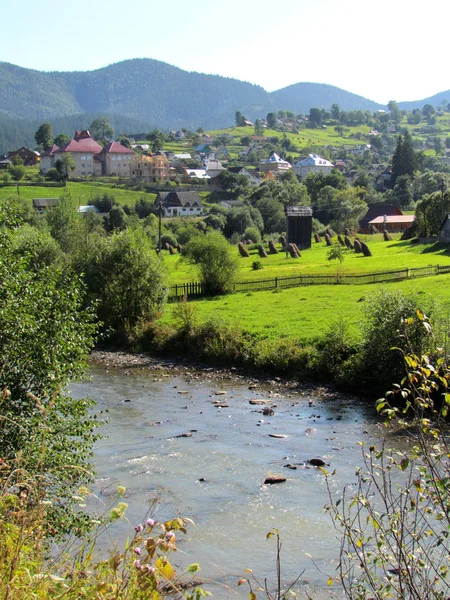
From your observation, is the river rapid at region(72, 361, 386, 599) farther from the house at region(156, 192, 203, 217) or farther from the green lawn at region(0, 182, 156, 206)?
the green lawn at region(0, 182, 156, 206)

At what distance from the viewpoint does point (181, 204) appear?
5935 inches

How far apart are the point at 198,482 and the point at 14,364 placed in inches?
305

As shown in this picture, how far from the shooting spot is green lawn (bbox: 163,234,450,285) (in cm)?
6009

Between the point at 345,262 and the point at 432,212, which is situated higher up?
the point at 432,212

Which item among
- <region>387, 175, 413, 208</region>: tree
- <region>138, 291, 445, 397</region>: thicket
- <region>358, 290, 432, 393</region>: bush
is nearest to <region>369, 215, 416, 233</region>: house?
<region>387, 175, 413, 208</region>: tree

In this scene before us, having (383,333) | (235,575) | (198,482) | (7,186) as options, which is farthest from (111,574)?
(7,186)

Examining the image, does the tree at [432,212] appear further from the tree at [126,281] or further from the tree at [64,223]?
the tree at [64,223]

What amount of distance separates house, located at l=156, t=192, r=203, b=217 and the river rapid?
11368cm

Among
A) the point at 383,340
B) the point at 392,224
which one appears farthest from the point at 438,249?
the point at 383,340

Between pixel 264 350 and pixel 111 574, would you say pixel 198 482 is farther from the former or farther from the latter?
pixel 264 350

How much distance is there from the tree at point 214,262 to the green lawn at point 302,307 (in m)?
1.77

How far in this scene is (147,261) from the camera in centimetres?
4712

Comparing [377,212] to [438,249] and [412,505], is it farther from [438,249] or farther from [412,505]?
[412,505]

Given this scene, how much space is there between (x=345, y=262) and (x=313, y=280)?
34.4 feet
